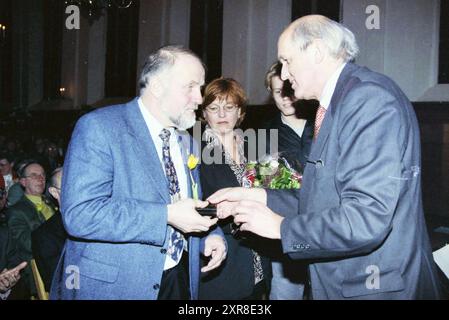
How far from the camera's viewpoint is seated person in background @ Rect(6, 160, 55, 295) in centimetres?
377

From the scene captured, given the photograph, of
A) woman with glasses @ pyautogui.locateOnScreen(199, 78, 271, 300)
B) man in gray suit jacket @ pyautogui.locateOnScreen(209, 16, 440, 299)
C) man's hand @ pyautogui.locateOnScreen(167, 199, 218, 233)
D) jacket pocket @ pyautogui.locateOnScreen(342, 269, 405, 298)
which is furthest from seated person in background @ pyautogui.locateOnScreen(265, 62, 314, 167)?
jacket pocket @ pyautogui.locateOnScreen(342, 269, 405, 298)

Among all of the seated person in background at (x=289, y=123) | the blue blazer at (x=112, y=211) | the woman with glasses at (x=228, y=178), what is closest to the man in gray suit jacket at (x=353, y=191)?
the blue blazer at (x=112, y=211)

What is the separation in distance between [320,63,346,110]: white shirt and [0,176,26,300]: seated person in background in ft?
9.09

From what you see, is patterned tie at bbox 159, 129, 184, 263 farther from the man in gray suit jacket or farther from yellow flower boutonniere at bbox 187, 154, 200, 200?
the man in gray suit jacket

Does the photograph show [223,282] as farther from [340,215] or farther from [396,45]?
[396,45]

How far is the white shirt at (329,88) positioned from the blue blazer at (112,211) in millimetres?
944

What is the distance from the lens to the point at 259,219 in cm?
192

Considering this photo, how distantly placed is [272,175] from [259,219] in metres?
0.89

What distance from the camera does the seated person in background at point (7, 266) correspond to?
10.8ft

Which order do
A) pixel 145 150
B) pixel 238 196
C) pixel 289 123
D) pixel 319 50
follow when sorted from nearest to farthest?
1. pixel 319 50
2. pixel 145 150
3. pixel 238 196
4. pixel 289 123

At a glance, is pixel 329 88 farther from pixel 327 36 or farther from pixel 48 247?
pixel 48 247

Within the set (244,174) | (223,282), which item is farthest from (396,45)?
(223,282)

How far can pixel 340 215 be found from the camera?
163cm

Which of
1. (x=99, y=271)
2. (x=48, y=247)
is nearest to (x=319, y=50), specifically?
(x=99, y=271)
